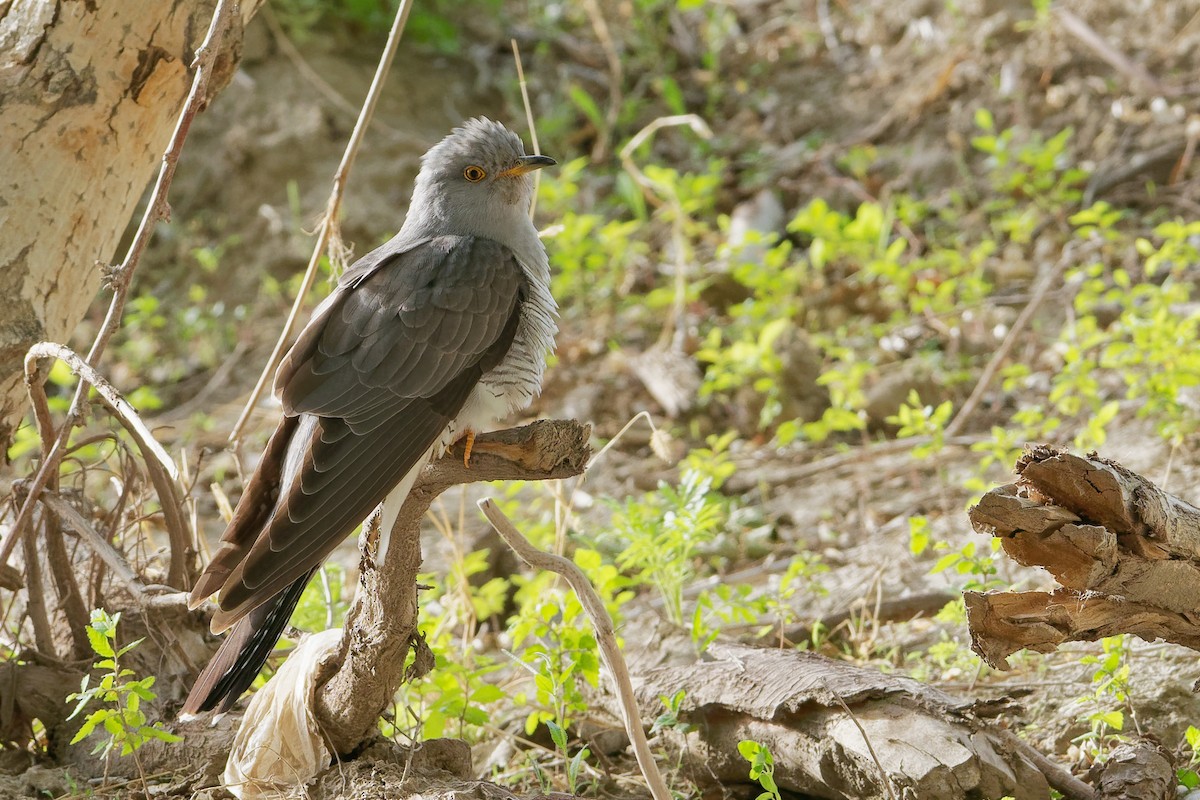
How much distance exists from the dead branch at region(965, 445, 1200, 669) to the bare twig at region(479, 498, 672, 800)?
74 cm

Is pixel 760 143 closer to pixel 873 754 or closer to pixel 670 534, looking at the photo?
pixel 670 534

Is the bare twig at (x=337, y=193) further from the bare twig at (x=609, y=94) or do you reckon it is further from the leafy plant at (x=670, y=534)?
the bare twig at (x=609, y=94)

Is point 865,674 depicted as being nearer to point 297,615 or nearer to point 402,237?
point 297,615

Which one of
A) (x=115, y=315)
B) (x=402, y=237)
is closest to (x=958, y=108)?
(x=402, y=237)

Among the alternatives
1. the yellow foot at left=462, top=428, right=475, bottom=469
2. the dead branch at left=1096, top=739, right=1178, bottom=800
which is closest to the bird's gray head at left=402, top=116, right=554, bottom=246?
the yellow foot at left=462, top=428, right=475, bottom=469

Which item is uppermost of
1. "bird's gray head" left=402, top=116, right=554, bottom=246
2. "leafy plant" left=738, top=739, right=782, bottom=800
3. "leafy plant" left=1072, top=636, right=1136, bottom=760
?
"bird's gray head" left=402, top=116, right=554, bottom=246

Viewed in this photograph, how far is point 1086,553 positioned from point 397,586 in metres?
1.46

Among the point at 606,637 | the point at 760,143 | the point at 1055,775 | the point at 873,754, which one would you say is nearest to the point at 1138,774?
the point at 1055,775

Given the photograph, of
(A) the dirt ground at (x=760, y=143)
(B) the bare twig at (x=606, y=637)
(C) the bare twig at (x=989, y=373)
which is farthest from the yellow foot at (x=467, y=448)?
(C) the bare twig at (x=989, y=373)

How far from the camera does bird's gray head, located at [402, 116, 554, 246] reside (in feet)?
11.9

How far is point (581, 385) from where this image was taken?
21.2ft

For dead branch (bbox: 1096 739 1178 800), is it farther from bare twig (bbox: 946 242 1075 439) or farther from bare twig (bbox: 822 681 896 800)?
bare twig (bbox: 946 242 1075 439)

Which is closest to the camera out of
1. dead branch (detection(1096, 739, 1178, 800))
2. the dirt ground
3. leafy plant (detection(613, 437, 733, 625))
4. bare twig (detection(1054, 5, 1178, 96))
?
dead branch (detection(1096, 739, 1178, 800))

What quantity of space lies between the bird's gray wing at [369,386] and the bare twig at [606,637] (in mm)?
389
